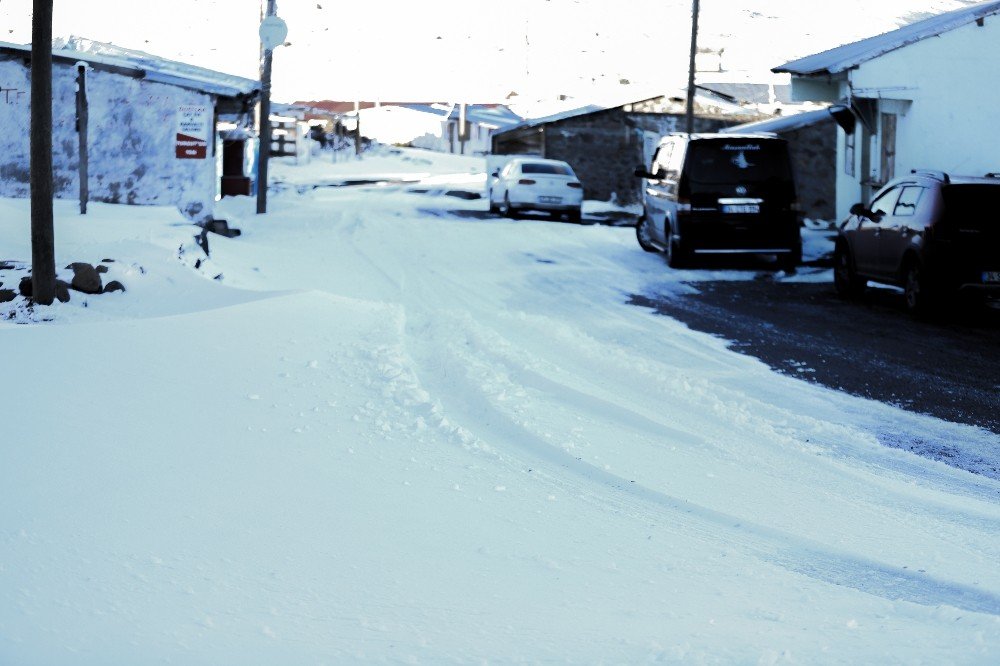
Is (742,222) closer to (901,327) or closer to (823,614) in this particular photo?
(901,327)

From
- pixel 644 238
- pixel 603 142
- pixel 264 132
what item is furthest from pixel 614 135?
pixel 644 238

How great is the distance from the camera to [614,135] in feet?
134

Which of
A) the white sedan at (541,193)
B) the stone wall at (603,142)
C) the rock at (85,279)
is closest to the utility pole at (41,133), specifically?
the rock at (85,279)

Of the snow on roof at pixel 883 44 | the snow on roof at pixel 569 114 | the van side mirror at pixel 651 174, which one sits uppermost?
the snow on roof at pixel 883 44

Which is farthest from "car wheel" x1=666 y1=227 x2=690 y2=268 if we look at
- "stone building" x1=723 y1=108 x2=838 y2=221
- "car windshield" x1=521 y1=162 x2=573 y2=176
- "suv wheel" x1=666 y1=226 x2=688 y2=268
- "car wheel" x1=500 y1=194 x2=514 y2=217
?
"stone building" x1=723 y1=108 x2=838 y2=221

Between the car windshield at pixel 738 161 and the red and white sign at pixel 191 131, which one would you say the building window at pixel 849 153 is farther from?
the red and white sign at pixel 191 131

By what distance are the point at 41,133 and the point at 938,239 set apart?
8.77 m

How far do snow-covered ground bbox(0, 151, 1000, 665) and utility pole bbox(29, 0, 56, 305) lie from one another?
2.07 ft

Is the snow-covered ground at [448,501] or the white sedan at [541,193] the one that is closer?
the snow-covered ground at [448,501]

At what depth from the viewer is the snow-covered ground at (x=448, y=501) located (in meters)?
4.74

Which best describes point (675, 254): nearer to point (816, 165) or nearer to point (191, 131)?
point (191, 131)

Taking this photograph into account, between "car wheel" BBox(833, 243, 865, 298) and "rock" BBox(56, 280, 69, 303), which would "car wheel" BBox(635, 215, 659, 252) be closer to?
"car wheel" BBox(833, 243, 865, 298)

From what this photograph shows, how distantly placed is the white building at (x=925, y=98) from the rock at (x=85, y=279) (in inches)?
610

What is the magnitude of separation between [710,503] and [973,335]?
23.0 feet
